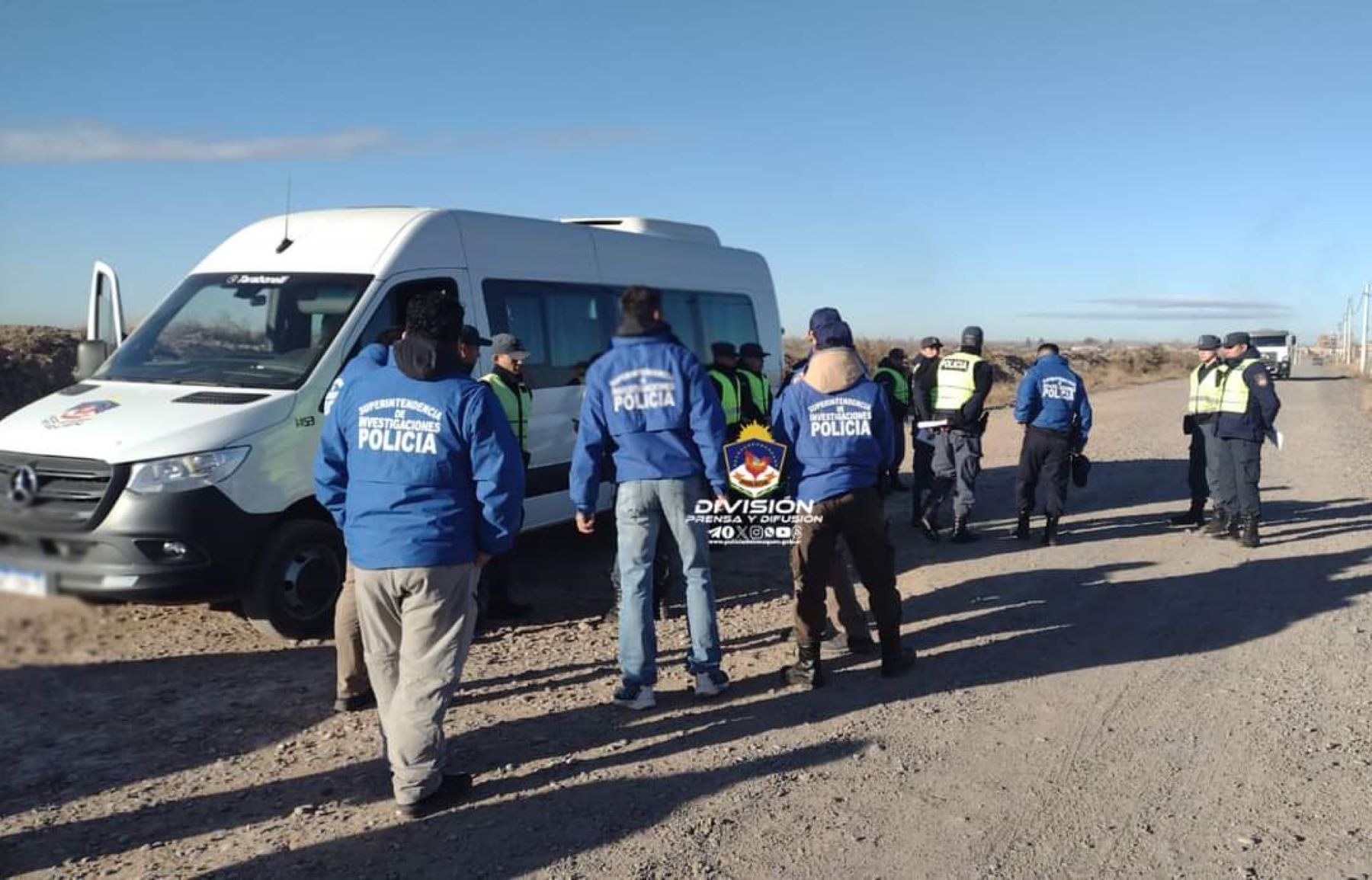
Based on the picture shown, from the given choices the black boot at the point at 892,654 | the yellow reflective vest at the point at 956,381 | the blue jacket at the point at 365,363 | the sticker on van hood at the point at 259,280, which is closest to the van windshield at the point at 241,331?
the sticker on van hood at the point at 259,280

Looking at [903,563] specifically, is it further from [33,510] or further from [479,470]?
[33,510]

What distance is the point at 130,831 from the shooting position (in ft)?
13.0

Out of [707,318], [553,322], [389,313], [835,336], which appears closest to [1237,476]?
[707,318]

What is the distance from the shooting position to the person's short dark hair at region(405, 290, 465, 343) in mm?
3918

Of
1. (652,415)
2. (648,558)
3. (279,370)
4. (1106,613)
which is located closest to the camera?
(652,415)

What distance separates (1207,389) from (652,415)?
7295 mm

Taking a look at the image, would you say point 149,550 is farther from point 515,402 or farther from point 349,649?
point 515,402

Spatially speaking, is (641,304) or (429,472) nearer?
(429,472)

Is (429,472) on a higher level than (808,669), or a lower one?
higher

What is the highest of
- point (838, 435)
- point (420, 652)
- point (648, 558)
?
point (838, 435)

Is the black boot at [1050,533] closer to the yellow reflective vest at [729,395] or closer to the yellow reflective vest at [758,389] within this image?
the yellow reflective vest at [758,389]

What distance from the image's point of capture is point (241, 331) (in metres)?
6.54

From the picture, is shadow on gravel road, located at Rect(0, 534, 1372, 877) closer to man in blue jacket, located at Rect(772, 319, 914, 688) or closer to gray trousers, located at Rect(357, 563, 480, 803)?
gray trousers, located at Rect(357, 563, 480, 803)

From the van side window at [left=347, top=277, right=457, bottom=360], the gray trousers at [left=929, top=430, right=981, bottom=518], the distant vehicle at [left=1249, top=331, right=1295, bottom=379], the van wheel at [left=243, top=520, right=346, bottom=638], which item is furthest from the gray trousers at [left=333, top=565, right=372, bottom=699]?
the distant vehicle at [left=1249, top=331, right=1295, bottom=379]
